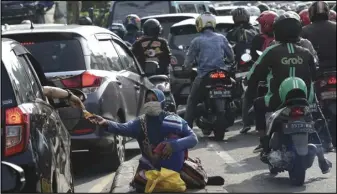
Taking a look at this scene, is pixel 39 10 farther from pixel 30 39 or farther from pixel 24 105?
pixel 24 105

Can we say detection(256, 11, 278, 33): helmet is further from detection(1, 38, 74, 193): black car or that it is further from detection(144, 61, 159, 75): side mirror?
detection(1, 38, 74, 193): black car

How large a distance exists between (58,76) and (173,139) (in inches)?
89.8

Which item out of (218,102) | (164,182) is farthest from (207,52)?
(164,182)

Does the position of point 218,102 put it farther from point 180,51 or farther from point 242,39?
point 180,51

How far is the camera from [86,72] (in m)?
9.82

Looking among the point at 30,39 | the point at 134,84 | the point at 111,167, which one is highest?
the point at 30,39

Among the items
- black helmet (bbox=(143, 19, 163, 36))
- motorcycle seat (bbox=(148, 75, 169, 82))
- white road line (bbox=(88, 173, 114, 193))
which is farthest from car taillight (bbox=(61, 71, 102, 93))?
black helmet (bbox=(143, 19, 163, 36))

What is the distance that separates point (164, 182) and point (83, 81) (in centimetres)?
234

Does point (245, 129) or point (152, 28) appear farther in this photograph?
point (152, 28)

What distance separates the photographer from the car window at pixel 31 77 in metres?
6.55

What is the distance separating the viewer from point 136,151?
1239 cm

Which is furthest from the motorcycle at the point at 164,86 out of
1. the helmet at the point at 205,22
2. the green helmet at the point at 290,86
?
the green helmet at the point at 290,86

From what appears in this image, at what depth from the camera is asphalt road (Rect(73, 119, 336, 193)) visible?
875 cm

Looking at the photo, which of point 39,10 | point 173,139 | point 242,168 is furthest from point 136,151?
point 39,10
